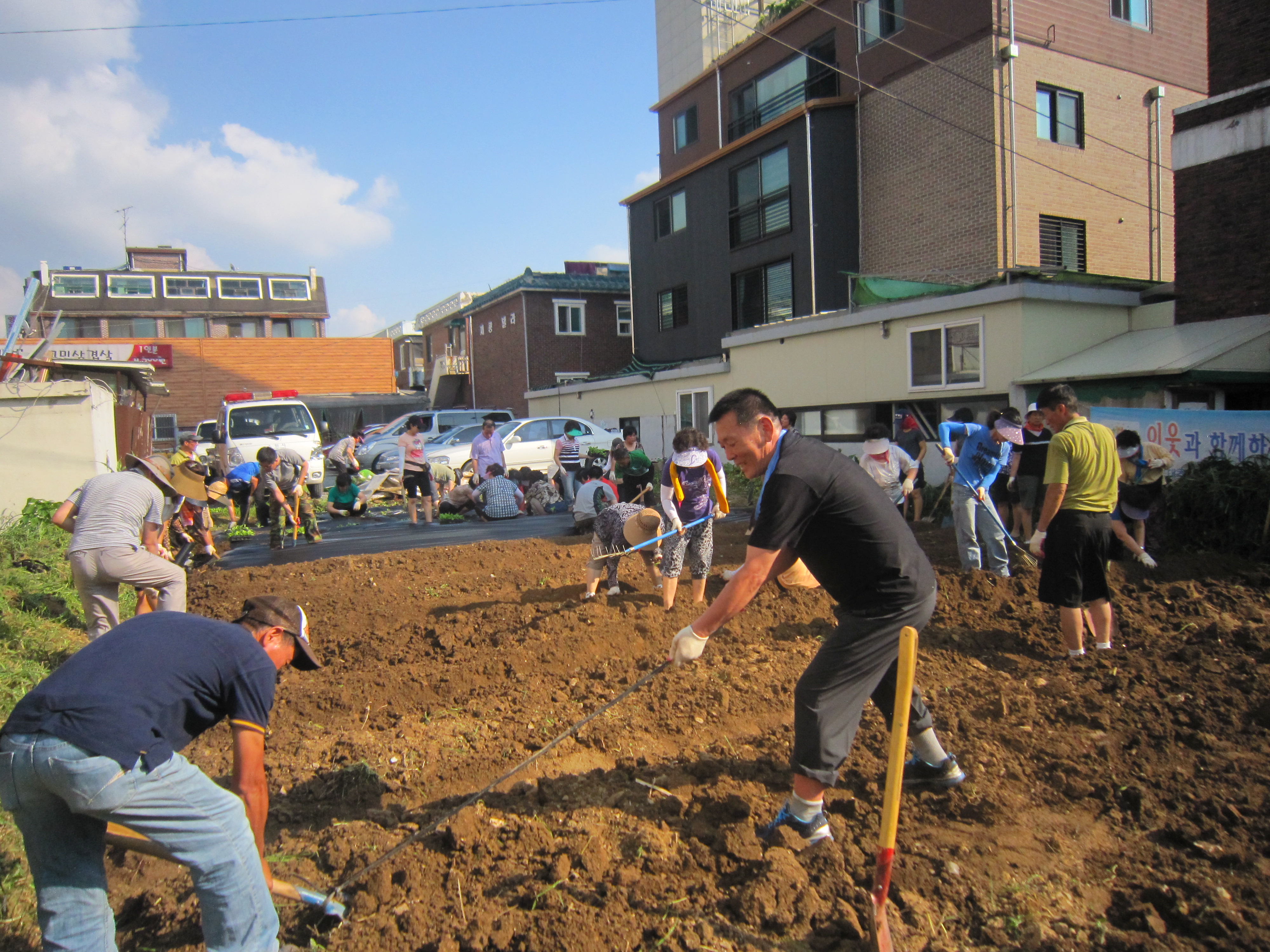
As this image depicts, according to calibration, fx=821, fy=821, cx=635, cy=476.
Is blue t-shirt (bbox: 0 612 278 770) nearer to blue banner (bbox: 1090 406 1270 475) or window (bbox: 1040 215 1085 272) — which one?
blue banner (bbox: 1090 406 1270 475)

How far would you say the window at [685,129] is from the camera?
82.7 feet

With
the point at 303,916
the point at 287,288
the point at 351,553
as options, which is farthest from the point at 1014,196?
the point at 287,288

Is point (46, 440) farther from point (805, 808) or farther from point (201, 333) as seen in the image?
point (201, 333)

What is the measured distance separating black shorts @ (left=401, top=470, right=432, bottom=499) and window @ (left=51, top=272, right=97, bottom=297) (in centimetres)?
4423

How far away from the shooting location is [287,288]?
49375 millimetres

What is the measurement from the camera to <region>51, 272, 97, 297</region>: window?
46.4 meters

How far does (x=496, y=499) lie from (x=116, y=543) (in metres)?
8.10

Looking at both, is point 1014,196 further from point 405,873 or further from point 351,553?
point 405,873

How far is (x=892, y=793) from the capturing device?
279 cm

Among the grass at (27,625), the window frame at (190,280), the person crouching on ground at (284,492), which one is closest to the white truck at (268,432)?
the person crouching on ground at (284,492)

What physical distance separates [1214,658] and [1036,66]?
612 inches

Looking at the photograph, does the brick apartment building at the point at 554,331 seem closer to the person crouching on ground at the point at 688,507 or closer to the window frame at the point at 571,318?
the window frame at the point at 571,318

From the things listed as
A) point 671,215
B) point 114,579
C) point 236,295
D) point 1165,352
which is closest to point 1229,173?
point 1165,352

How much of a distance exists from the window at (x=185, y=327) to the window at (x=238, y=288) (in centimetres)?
228
